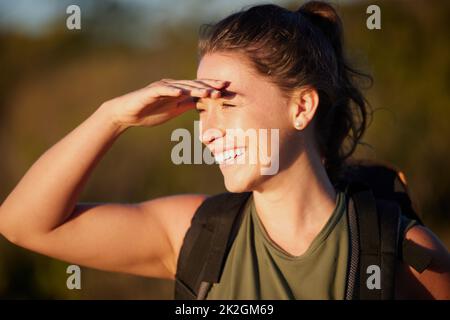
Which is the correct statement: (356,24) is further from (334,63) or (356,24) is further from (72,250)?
(72,250)

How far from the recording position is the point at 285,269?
8.46ft

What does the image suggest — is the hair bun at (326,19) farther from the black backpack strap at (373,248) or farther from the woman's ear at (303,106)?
the black backpack strap at (373,248)

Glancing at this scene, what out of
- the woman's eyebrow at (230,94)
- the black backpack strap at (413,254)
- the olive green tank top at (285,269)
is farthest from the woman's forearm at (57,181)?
the black backpack strap at (413,254)

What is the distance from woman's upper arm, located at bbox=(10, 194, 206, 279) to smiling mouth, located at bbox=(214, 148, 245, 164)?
0.30 metres

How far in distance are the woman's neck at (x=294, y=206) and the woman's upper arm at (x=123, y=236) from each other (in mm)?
318

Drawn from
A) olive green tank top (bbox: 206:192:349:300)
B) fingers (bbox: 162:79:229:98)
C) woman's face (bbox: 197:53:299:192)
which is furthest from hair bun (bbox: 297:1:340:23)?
olive green tank top (bbox: 206:192:349:300)

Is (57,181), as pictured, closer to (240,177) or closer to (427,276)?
(240,177)

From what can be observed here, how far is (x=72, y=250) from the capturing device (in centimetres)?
276

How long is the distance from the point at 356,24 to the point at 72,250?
19.5ft

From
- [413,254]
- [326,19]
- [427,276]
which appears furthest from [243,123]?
[427,276]

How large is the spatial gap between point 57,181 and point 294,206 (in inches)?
35.7

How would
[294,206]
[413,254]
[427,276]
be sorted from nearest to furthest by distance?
1. [413,254]
2. [427,276]
3. [294,206]

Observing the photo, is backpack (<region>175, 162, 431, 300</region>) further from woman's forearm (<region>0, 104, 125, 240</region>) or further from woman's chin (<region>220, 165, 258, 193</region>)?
woman's forearm (<region>0, 104, 125, 240</region>)
